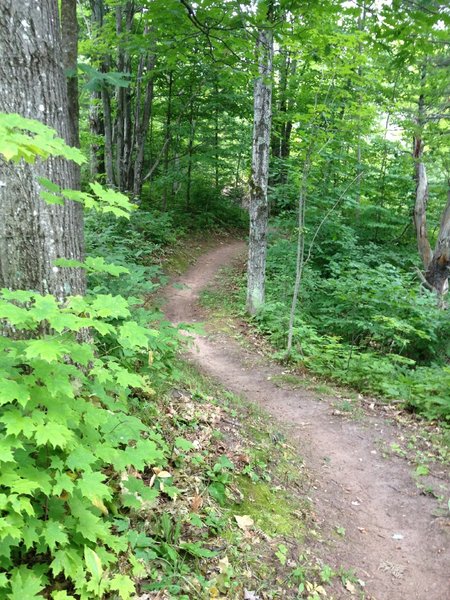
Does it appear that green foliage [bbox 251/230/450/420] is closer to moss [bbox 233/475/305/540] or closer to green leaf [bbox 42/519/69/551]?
moss [bbox 233/475/305/540]

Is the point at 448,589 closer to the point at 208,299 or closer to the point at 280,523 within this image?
the point at 280,523

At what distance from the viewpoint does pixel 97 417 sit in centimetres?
249

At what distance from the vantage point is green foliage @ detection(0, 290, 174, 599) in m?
1.99

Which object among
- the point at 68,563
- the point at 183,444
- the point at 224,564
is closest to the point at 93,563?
the point at 68,563

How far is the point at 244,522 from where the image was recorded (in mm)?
3543

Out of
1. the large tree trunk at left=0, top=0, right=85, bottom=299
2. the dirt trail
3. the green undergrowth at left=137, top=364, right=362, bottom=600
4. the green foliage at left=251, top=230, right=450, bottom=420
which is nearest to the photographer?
the green undergrowth at left=137, top=364, right=362, bottom=600

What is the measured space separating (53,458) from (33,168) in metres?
2.20

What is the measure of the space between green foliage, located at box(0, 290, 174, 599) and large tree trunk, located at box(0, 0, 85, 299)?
3.27 ft

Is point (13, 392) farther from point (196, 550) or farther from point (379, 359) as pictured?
point (379, 359)

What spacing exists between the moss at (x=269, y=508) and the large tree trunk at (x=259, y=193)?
642 cm

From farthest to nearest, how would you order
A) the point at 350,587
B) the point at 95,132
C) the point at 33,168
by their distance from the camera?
the point at 95,132, the point at 350,587, the point at 33,168

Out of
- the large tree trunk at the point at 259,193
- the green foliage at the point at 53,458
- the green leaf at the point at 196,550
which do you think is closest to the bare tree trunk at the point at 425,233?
the large tree trunk at the point at 259,193

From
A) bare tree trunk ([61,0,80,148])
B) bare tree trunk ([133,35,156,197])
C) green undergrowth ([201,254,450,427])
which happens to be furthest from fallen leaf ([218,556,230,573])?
bare tree trunk ([133,35,156,197])

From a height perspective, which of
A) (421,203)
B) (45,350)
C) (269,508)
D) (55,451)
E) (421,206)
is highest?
(421,203)
